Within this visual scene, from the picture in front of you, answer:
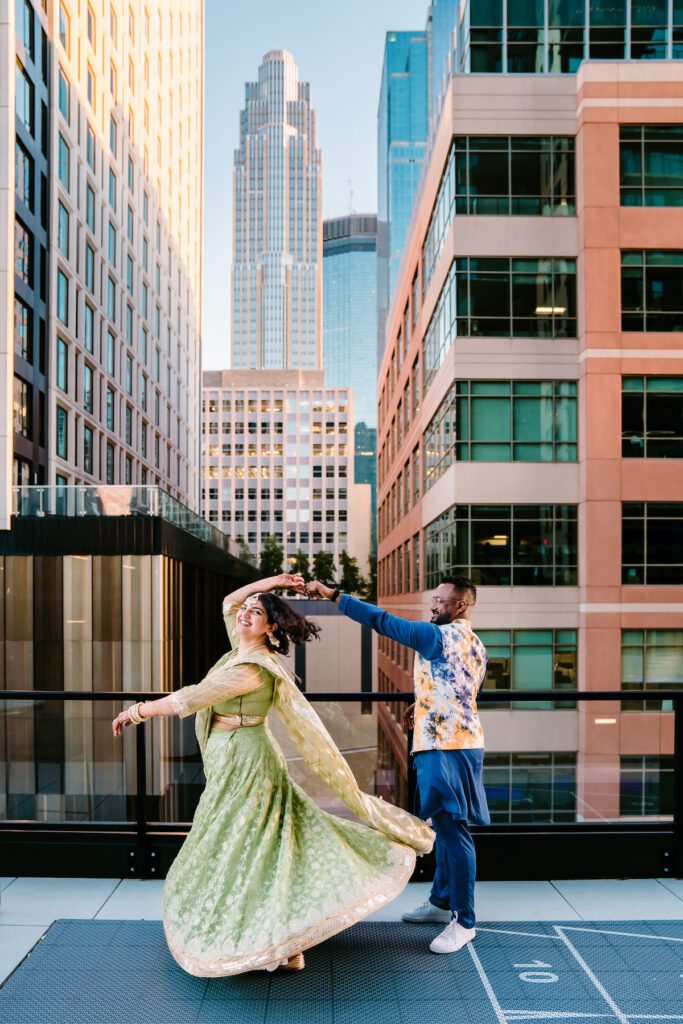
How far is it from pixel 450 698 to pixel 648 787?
351 centimetres

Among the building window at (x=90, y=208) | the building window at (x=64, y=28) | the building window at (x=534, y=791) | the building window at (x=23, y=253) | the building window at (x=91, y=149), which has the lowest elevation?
the building window at (x=534, y=791)

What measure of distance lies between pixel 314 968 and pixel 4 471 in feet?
65.9

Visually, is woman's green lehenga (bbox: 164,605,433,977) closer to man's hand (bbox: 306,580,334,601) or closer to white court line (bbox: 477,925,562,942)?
man's hand (bbox: 306,580,334,601)

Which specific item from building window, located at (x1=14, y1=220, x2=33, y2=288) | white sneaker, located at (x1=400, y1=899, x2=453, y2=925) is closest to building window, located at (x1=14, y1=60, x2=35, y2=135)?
building window, located at (x1=14, y1=220, x2=33, y2=288)

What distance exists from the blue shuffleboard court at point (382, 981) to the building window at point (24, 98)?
30960mm

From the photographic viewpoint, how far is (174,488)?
58375 mm

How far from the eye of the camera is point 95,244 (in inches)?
1517

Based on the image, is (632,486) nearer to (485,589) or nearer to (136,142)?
(485,589)

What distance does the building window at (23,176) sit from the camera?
30031 millimetres

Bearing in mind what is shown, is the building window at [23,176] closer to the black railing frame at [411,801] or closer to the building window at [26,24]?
the building window at [26,24]

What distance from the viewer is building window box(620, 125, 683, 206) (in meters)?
28.2

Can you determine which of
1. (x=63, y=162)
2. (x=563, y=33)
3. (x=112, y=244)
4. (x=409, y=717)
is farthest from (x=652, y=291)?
(x=409, y=717)

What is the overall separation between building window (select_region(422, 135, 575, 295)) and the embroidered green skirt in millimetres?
26577

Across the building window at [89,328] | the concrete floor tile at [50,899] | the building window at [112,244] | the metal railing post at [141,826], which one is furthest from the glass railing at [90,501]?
the building window at [112,244]
